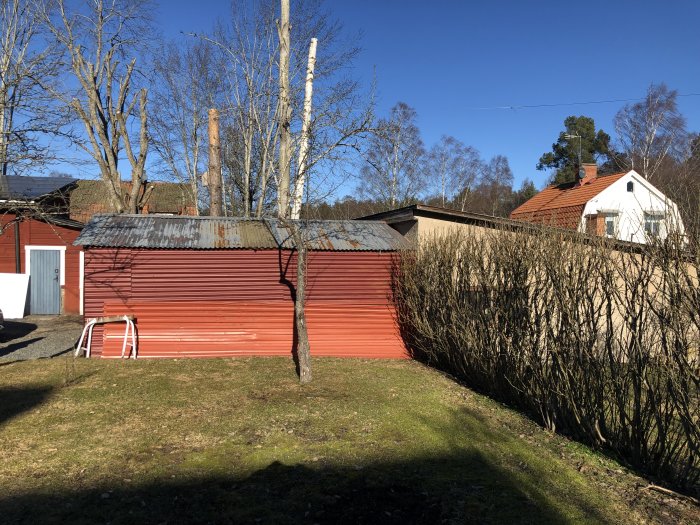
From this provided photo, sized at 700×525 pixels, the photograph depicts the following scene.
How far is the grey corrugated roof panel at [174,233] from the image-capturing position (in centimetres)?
970

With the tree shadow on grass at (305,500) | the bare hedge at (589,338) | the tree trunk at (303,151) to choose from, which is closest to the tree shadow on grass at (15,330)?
the tree trunk at (303,151)

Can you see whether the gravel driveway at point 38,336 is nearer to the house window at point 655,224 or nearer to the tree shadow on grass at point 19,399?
the tree shadow on grass at point 19,399

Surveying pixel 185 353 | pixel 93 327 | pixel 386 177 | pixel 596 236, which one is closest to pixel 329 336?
pixel 185 353

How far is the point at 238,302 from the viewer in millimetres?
10102

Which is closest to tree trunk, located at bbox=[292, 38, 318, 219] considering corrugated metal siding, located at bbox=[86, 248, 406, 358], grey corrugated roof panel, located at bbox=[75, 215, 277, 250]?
grey corrugated roof panel, located at bbox=[75, 215, 277, 250]

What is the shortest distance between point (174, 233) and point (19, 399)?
455cm

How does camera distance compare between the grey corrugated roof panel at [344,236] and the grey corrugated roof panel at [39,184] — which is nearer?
the grey corrugated roof panel at [344,236]

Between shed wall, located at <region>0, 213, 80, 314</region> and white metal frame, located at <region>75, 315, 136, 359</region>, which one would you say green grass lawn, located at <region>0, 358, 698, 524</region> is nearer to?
white metal frame, located at <region>75, 315, 136, 359</region>

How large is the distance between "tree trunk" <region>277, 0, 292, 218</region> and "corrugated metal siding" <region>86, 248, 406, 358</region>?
252cm

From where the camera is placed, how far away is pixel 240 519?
3717mm

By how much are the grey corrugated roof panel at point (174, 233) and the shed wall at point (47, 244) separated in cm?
694

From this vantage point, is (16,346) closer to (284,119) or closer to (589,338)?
(284,119)

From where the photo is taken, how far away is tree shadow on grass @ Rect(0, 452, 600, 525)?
374cm

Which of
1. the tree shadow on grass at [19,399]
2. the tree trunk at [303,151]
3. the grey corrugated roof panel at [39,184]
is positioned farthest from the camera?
the grey corrugated roof panel at [39,184]
